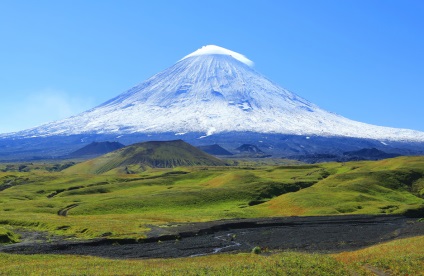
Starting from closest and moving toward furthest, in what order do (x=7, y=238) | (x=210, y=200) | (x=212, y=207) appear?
(x=7, y=238), (x=212, y=207), (x=210, y=200)

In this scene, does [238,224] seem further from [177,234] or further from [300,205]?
[300,205]

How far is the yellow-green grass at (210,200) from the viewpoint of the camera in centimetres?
8944

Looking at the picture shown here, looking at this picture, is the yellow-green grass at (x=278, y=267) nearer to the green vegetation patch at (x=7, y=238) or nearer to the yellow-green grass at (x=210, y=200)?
the green vegetation patch at (x=7, y=238)

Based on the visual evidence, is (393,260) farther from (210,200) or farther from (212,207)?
(210,200)

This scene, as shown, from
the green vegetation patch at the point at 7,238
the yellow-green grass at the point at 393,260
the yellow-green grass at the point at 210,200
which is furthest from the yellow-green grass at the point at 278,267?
the yellow-green grass at the point at 210,200

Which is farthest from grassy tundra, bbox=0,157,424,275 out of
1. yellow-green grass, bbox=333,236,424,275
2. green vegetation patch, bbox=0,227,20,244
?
green vegetation patch, bbox=0,227,20,244

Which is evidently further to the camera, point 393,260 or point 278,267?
point 393,260

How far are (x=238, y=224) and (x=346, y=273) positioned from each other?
158 feet

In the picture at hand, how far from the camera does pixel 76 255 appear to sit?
189ft

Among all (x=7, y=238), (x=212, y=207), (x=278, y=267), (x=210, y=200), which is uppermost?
(x=210, y=200)

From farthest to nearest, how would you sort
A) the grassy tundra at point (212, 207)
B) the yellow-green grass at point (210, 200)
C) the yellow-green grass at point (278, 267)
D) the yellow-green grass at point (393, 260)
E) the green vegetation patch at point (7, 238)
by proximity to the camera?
the yellow-green grass at point (210, 200), the green vegetation patch at point (7, 238), the grassy tundra at point (212, 207), the yellow-green grass at point (393, 260), the yellow-green grass at point (278, 267)

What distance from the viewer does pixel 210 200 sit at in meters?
123

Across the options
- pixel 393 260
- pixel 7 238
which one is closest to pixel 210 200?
pixel 7 238

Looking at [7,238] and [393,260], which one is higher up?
[393,260]
